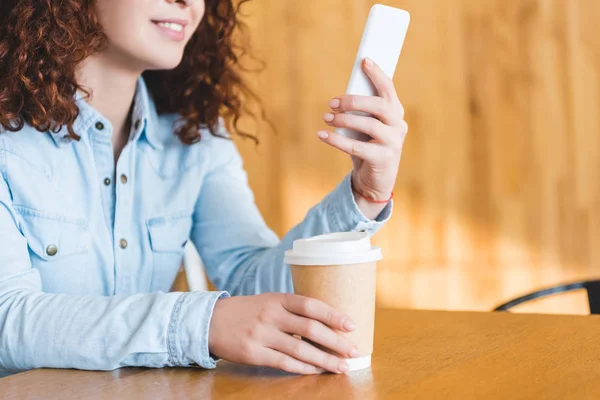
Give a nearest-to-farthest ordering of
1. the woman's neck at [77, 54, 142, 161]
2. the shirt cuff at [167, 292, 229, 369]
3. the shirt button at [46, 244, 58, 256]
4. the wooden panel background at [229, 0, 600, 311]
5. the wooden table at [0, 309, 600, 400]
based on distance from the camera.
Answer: the wooden table at [0, 309, 600, 400] < the shirt cuff at [167, 292, 229, 369] < the shirt button at [46, 244, 58, 256] < the woman's neck at [77, 54, 142, 161] < the wooden panel background at [229, 0, 600, 311]

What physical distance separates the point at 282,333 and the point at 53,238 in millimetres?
561

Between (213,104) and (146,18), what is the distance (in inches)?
12.6

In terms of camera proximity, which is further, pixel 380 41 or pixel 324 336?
pixel 380 41

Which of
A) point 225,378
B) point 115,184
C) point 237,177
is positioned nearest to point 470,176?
point 237,177

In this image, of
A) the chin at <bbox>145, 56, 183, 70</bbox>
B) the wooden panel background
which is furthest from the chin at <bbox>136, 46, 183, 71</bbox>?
the wooden panel background

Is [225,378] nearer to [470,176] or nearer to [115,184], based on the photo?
Answer: [115,184]

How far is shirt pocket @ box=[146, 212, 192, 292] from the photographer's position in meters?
1.40

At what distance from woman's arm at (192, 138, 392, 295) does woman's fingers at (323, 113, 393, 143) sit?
32 centimetres

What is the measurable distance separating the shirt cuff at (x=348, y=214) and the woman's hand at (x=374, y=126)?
0.06 m

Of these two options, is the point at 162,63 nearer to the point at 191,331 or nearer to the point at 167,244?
the point at 167,244

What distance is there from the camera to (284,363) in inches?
32.5

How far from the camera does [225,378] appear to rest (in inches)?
32.7

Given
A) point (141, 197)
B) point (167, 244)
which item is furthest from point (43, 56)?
point (167, 244)

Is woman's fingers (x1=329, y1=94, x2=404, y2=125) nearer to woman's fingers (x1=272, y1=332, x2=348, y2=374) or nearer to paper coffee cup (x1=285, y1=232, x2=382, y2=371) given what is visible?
paper coffee cup (x1=285, y1=232, x2=382, y2=371)
